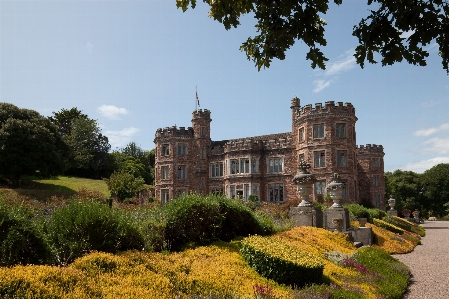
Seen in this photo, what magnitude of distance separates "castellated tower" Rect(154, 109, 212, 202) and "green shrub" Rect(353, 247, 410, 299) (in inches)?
1461

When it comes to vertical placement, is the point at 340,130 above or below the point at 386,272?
above

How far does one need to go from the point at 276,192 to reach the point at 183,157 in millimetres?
13052

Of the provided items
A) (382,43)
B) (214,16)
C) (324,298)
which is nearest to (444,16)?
(382,43)

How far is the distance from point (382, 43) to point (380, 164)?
4894 cm

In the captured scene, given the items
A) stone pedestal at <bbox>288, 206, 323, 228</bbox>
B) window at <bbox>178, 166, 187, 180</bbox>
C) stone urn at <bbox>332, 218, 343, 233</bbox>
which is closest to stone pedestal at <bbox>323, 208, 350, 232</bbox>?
stone urn at <bbox>332, 218, 343, 233</bbox>

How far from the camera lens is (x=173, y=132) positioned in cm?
5069

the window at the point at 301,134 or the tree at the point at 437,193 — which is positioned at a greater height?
the window at the point at 301,134

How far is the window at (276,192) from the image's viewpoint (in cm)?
4566

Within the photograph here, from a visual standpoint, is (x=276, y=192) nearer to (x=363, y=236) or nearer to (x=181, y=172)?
(x=181, y=172)

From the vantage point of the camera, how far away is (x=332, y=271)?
1057cm

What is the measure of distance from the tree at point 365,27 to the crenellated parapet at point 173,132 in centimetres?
4521

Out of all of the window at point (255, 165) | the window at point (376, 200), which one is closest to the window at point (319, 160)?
the window at point (255, 165)

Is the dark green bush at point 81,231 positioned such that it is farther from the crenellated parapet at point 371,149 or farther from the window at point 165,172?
the crenellated parapet at point 371,149

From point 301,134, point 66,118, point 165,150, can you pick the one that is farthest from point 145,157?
point 301,134
